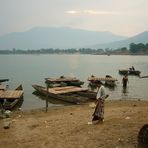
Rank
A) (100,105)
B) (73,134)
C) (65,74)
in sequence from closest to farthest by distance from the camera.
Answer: (73,134), (100,105), (65,74)

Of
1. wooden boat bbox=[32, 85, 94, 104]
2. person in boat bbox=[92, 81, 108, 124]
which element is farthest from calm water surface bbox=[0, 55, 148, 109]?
person in boat bbox=[92, 81, 108, 124]

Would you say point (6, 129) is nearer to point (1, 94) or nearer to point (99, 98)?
point (99, 98)

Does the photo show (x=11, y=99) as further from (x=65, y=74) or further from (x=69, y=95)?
(x=65, y=74)

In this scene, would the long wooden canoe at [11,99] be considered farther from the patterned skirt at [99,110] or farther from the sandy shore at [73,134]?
→ the patterned skirt at [99,110]

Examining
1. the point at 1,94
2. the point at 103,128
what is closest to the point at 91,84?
the point at 1,94

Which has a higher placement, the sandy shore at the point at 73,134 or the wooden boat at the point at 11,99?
the sandy shore at the point at 73,134

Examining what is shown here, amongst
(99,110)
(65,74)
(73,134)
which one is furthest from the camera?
(65,74)

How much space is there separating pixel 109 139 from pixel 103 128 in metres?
1.46

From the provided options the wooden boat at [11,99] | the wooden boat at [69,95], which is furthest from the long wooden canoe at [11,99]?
the wooden boat at [69,95]

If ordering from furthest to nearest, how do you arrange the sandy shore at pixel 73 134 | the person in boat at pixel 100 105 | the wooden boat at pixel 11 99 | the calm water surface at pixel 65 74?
the calm water surface at pixel 65 74 < the wooden boat at pixel 11 99 < the person in boat at pixel 100 105 < the sandy shore at pixel 73 134

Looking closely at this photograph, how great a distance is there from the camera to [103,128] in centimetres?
1334

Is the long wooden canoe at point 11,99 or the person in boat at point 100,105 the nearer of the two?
the person in boat at point 100,105

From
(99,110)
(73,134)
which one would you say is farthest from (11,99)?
(73,134)

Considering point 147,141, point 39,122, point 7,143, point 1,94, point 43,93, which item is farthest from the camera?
point 43,93
